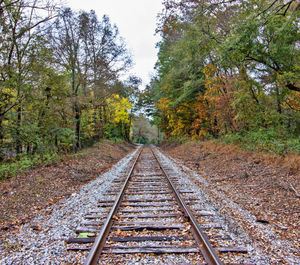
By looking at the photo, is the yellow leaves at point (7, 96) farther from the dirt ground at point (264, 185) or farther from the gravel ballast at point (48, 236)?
the dirt ground at point (264, 185)

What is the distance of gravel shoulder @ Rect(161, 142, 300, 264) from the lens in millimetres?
3760

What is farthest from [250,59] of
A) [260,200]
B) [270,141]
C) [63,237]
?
[63,237]

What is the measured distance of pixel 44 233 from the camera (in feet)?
13.6

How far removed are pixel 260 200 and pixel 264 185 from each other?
47.4 inches

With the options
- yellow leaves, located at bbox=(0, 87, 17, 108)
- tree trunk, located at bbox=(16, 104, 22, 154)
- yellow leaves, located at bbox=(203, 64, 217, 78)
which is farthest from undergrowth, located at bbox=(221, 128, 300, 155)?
yellow leaves, located at bbox=(0, 87, 17, 108)

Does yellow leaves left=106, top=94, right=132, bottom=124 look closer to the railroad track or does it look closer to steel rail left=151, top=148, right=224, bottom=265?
A: the railroad track

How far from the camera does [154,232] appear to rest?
406cm

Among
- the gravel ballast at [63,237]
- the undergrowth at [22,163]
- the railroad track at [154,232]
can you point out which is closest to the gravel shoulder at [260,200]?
the gravel ballast at [63,237]

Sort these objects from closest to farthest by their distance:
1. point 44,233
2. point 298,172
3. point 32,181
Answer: point 44,233 → point 298,172 → point 32,181

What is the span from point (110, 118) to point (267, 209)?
2391cm

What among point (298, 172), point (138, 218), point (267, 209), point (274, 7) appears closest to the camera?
point (138, 218)

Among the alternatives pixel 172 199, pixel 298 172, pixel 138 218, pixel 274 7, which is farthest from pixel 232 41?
pixel 138 218

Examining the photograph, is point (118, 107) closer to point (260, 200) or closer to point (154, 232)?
point (260, 200)

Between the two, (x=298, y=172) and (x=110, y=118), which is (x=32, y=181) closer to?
(x=298, y=172)
